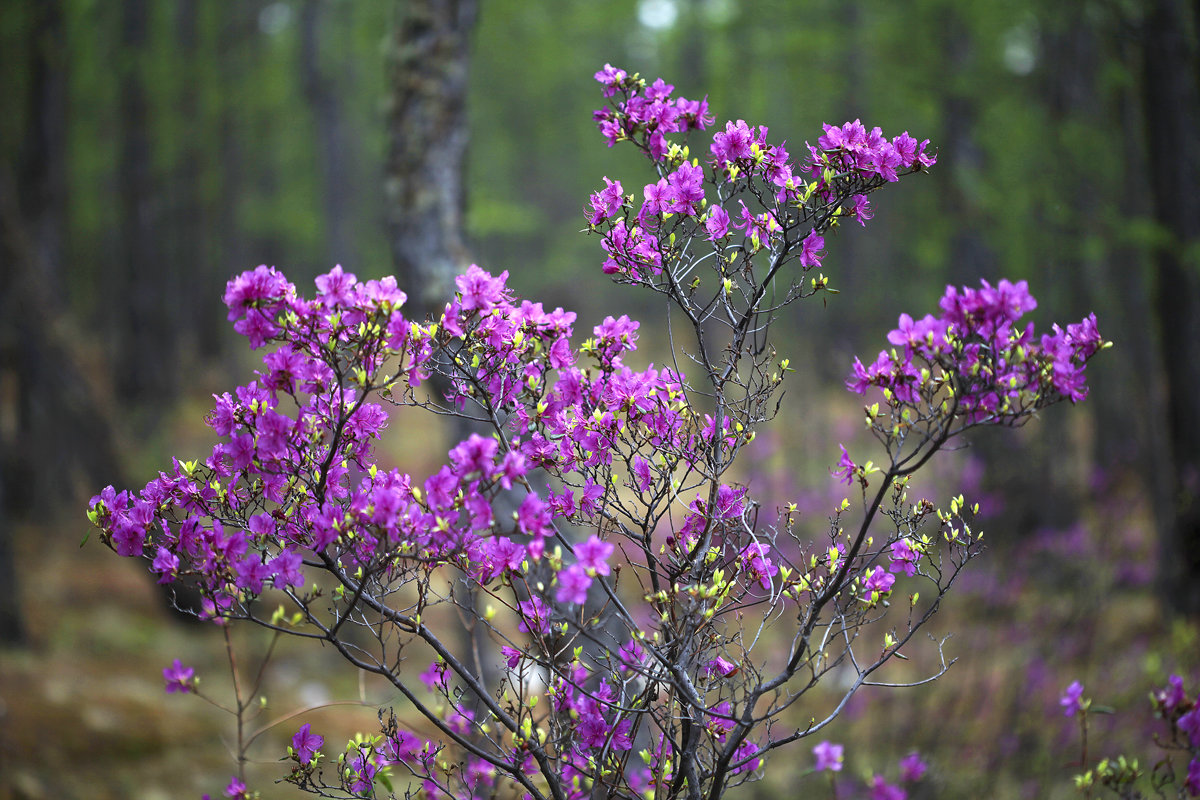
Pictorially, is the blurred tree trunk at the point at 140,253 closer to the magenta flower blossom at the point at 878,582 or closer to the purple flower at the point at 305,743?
the purple flower at the point at 305,743

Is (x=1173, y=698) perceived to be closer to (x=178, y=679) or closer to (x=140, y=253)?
(x=178, y=679)

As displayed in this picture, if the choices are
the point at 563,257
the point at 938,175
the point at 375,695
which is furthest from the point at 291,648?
the point at 563,257

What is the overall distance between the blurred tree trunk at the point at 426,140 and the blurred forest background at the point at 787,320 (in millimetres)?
15

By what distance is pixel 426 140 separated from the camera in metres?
4.09

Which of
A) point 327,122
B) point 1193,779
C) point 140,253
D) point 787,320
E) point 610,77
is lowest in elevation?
point 1193,779

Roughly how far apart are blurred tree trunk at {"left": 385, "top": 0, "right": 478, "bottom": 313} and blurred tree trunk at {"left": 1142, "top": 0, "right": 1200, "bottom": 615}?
4443 millimetres

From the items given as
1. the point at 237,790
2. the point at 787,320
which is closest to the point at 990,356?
the point at 237,790

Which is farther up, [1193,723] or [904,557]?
[904,557]

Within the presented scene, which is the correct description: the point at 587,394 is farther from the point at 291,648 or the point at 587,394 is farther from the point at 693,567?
the point at 291,648

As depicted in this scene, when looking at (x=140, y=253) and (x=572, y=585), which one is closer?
(x=572, y=585)

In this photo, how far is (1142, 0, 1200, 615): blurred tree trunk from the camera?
16.8 feet

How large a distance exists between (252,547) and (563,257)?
18737 millimetres

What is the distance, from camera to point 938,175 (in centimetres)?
847

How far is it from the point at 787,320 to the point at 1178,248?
13004 mm
